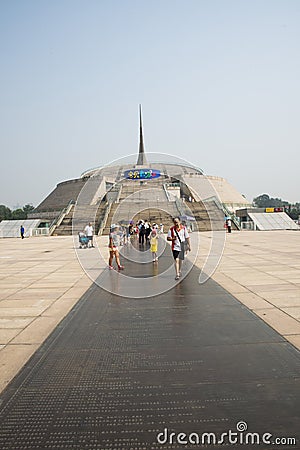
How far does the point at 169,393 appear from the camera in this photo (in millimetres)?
4129

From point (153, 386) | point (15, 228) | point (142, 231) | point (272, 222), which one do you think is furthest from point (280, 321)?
point (15, 228)

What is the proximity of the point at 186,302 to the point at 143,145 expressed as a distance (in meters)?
108

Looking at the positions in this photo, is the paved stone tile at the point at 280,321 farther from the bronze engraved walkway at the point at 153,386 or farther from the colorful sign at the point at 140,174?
the colorful sign at the point at 140,174

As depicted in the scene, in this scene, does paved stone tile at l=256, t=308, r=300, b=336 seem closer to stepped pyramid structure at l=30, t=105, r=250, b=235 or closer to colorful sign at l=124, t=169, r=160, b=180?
stepped pyramid structure at l=30, t=105, r=250, b=235

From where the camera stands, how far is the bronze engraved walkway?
11.2 feet

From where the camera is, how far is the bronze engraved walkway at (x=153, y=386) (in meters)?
3.43

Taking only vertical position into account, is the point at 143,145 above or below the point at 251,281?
above

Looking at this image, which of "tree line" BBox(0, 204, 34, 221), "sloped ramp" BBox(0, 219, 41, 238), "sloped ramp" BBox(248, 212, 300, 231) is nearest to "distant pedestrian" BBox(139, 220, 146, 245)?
"sloped ramp" BBox(0, 219, 41, 238)

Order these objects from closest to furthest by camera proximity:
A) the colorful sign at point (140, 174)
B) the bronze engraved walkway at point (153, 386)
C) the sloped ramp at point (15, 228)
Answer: the bronze engraved walkway at point (153, 386)
the sloped ramp at point (15, 228)
the colorful sign at point (140, 174)

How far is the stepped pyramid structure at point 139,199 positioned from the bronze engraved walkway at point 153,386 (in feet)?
115

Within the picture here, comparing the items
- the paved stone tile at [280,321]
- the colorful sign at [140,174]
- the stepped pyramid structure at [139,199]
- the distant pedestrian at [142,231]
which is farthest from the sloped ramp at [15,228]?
the paved stone tile at [280,321]

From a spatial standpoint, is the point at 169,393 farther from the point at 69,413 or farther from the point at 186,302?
the point at 186,302

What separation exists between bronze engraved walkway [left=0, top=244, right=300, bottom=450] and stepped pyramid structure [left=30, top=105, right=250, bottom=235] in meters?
35.2

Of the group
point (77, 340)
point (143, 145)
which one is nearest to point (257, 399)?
point (77, 340)
